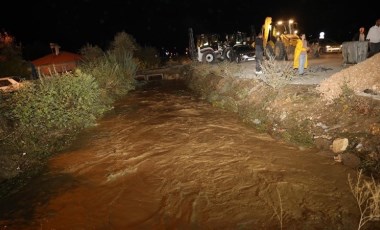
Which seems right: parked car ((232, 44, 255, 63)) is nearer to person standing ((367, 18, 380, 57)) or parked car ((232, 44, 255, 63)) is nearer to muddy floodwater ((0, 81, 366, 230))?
person standing ((367, 18, 380, 57))

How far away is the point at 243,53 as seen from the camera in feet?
64.8

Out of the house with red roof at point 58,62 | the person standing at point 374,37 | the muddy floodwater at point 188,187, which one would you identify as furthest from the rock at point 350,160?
the house with red roof at point 58,62

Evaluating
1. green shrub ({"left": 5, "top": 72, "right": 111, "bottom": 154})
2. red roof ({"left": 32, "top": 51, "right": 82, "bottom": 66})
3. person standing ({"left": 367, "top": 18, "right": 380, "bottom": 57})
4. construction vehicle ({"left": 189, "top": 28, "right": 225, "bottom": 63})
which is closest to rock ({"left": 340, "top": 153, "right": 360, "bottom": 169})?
person standing ({"left": 367, "top": 18, "right": 380, "bottom": 57})

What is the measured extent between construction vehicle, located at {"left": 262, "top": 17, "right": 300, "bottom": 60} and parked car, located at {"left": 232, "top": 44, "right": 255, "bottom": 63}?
170 cm

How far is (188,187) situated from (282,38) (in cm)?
1370

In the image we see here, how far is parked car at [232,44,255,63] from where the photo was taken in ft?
64.7

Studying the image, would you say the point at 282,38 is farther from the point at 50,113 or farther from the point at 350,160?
the point at 50,113

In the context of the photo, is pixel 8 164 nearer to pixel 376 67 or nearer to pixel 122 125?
pixel 122 125

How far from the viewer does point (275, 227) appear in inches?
186

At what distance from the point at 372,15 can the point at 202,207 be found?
113ft

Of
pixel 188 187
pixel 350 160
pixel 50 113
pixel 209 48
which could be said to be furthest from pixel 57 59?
pixel 350 160

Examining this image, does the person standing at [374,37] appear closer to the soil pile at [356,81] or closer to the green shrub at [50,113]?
the soil pile at [356,81]

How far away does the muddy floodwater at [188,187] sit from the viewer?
5051 mm

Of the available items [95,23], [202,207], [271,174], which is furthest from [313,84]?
[95,23]
